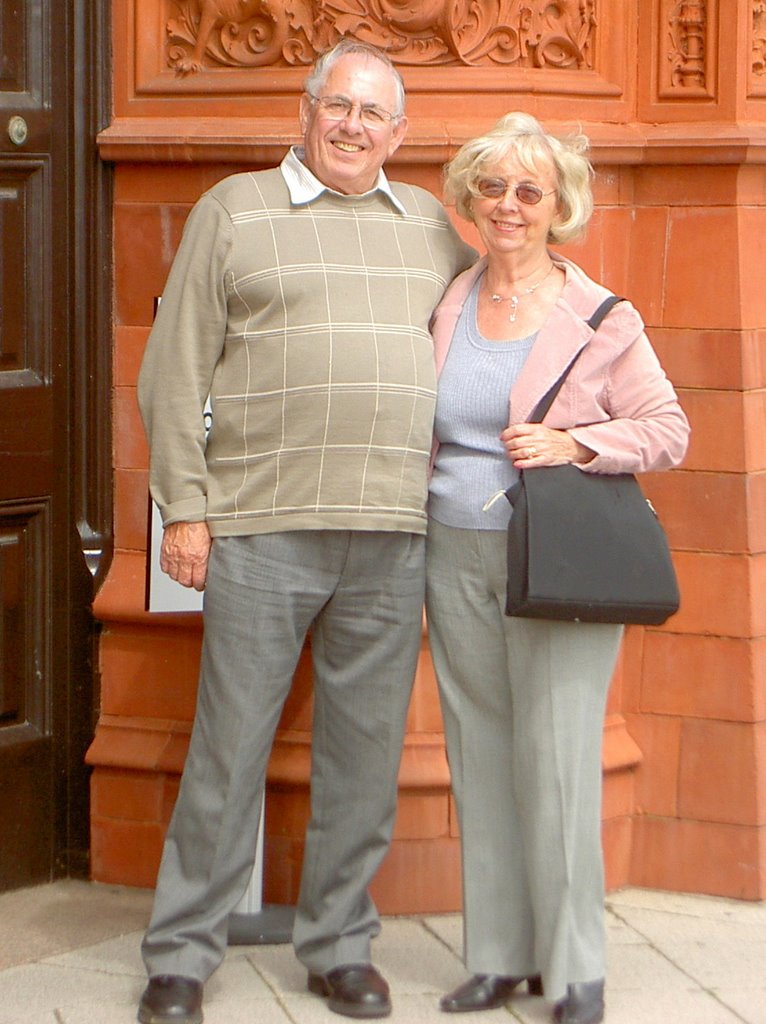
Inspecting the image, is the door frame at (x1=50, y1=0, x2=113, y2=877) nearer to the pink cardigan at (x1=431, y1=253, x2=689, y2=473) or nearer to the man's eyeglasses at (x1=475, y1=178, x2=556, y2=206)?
the man's eyeglasses at (x1=475, y1=178, x2=556, y2=206)

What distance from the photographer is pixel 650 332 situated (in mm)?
4578

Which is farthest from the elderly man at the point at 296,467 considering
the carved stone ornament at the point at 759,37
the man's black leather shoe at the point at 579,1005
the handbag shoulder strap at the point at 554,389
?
the carved stone ornament at the point at 759,37

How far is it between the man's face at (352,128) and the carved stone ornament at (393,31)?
0.61m

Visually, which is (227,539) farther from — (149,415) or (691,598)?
(691,598)

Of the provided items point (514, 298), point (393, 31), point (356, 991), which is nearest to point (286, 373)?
point (514, 298)

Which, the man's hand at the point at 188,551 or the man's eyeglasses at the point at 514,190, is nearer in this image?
the man's eyeglasses at the point at 514,190

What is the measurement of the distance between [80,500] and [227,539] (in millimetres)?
1054

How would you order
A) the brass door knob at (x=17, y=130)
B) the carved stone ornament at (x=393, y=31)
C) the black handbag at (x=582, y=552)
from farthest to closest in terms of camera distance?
the brass door knob at (x=17, y=130) → the carved stone ornament at (x=393, y=31) → the black handbag at (x=582, y=552)

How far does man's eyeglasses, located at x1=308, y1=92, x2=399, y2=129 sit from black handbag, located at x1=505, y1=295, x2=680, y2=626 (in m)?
0.63

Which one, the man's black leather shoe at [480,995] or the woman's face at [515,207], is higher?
the woman's face at [515,207]

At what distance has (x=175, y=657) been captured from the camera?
15.2ft

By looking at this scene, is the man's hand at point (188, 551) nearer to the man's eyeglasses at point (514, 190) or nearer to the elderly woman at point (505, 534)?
the elderly woman at point (505, 534)

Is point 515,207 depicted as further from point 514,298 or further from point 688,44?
point 688,44

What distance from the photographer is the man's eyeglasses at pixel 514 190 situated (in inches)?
143
